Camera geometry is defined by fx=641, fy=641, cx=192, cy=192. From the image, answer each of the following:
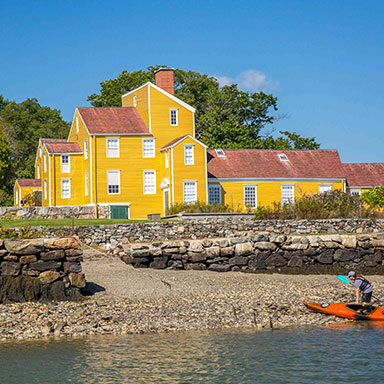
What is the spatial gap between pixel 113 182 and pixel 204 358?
108 feet

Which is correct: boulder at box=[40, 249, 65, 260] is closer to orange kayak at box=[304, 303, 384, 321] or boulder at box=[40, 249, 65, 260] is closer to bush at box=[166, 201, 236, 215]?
orange kayak at box=[304, 303, 384, 321]

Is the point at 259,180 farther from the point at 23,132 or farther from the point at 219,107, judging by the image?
the point at 23,132

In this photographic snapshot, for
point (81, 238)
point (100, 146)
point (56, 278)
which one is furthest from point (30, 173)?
point (56, 278)

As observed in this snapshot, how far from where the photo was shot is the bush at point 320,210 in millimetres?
33438

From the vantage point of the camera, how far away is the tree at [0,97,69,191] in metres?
64.1

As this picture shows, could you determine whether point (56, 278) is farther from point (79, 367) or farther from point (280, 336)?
point (280, 336)

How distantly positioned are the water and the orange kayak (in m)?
1.33

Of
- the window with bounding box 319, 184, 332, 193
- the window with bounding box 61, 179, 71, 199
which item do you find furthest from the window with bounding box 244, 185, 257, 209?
the window with bounding box 61, 179, 71, 199

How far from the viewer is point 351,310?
52.5 feet

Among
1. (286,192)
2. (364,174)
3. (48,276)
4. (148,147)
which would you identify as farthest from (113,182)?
(48,276)

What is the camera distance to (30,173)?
6381 centimetres

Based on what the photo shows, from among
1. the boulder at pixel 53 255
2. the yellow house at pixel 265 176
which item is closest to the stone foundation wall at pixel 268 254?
the boulder at pixel 53 255

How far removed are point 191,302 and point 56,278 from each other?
356cm

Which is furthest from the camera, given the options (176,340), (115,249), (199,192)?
(199,192)
